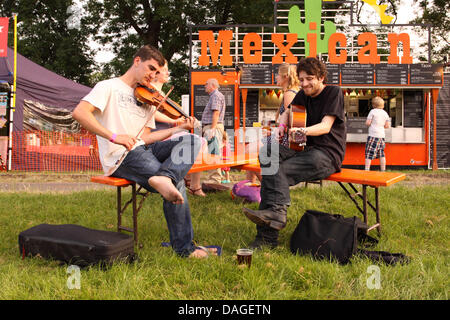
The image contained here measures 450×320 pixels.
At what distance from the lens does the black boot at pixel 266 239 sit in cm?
333

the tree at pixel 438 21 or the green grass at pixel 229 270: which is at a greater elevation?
the tree at pixel 438 21

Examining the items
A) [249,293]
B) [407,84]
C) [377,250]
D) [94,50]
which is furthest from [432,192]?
[94,50]

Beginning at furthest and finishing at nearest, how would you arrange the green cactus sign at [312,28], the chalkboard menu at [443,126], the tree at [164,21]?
the tree at [164,21] → the chalkboard menu at [443,126] → the green cactus sign at [312,28]

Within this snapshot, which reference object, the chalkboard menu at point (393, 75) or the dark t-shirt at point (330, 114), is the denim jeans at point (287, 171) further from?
the chalkboard menu at point (393, 75)

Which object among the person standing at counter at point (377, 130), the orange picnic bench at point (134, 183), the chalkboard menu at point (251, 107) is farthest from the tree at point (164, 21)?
the orange picnic bench at point (134, 183)

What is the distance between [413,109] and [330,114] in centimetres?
937

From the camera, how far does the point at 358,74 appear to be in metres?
11.1

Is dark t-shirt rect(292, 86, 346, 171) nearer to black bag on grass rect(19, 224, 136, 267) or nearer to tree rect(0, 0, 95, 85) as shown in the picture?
black bag on grass rect(19, 224, 136, 267)

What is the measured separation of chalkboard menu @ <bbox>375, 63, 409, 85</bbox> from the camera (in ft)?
36.2

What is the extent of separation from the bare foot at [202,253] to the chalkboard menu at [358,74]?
359 inches

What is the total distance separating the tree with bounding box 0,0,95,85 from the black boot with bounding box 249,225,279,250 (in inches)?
814

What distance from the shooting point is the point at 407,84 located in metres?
11.0
